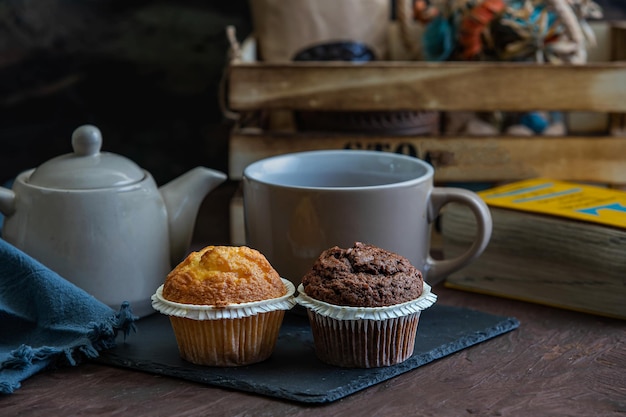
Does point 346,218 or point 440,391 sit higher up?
point 346,218

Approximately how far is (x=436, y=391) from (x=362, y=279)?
0.11 metres

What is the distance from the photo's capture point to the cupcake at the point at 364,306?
0.78 m

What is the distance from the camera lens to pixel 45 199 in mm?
902

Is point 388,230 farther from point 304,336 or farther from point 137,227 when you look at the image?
point 137,227

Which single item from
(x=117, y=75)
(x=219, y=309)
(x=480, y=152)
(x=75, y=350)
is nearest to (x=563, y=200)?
(x=480, y=152)

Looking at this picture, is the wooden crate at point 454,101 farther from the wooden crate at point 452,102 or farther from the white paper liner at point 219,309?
the white paper liner at point 219,309

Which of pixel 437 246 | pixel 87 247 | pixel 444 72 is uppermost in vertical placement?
pixel 444 72

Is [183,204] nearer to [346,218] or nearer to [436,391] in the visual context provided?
[346,218]

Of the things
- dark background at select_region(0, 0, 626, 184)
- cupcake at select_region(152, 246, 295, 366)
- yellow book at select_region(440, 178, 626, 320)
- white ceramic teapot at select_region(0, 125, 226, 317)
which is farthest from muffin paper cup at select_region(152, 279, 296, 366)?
dark background at select_region(0, 0, 626, 184)

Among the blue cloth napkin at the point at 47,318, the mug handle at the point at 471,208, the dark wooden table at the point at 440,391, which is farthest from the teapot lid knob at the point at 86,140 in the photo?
the mug handle at the point at 471,208

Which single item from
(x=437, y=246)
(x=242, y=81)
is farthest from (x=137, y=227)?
(x=437, y=246)

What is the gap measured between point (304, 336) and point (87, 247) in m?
0.23

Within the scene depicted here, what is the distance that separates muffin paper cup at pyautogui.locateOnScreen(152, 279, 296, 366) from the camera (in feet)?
2.58

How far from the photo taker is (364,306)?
78 cm
